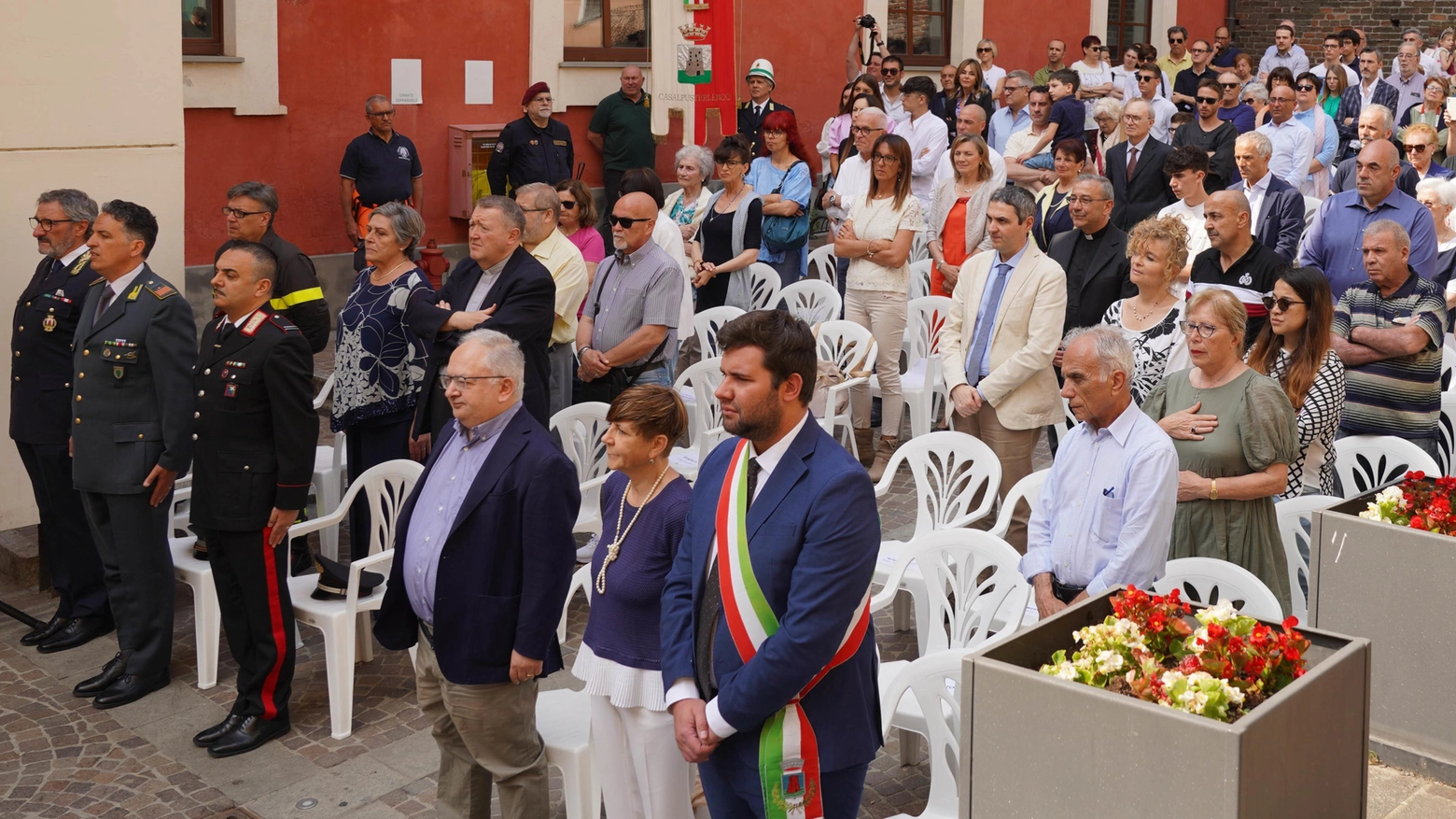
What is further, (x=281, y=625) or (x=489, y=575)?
(x=281, y=625)

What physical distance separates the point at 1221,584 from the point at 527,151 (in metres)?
8.87

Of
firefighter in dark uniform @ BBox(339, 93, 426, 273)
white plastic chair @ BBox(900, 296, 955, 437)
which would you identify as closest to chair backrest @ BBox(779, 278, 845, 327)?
white plastic chair @ BBox(900, 296, 955, 437)

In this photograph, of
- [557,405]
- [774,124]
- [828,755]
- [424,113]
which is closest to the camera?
[828,755]

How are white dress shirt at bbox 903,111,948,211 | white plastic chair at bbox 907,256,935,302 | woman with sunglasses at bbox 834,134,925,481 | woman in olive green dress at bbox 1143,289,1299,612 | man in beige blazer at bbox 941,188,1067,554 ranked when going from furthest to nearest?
white dress shirt at bbox 903,111,948,211, white plastic chair at bbox 907,256,935,302, woman with sunglasses at bbox 834,134,925,481, man in beige blazer at bbox 941,188,1067,554, woman in olive green dress at bbox 1143,289,1299,612

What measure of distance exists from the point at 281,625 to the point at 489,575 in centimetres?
156

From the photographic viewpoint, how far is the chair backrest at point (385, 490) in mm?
5613

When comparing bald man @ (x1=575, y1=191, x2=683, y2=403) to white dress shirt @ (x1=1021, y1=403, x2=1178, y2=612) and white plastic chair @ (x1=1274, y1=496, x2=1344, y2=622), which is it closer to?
white dress shirt @ (x1=1021, y1=403, x2=1178, y2=612)

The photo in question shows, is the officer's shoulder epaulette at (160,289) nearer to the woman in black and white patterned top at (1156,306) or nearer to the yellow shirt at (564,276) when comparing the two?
the yellow shirt at (564,276)

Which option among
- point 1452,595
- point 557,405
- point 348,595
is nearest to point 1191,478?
point 1452,595

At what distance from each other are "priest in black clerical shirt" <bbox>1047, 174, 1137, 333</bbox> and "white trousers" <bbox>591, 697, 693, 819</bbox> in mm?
3647

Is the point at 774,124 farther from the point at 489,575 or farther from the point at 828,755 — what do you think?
the point at 828,755

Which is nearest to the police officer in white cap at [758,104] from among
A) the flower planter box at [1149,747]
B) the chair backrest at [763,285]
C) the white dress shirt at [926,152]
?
the white dress shirt at [926,152]

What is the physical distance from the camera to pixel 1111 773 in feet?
8.18

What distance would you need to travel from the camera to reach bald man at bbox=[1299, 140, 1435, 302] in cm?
732
